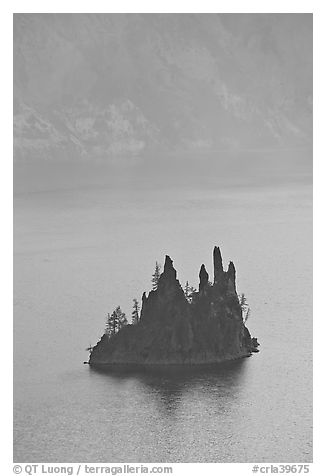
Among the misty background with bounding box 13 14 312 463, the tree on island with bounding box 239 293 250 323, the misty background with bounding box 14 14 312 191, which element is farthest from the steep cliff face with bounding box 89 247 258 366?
the misty background with bounding box 14 14 312 191

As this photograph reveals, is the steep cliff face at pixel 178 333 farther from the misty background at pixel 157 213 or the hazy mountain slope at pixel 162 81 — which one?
the hazy mountain slope at pixel 162 81

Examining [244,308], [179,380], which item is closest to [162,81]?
[244,308]

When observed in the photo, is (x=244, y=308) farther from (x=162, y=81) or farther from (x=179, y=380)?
(x=162, y=81)

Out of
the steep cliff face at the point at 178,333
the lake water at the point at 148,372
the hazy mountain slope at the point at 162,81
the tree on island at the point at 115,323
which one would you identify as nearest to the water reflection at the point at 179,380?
the lake water at the point at 148,372

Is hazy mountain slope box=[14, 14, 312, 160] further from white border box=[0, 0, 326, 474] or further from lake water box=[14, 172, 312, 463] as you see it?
white border box=[0, 0, 326, 474]
